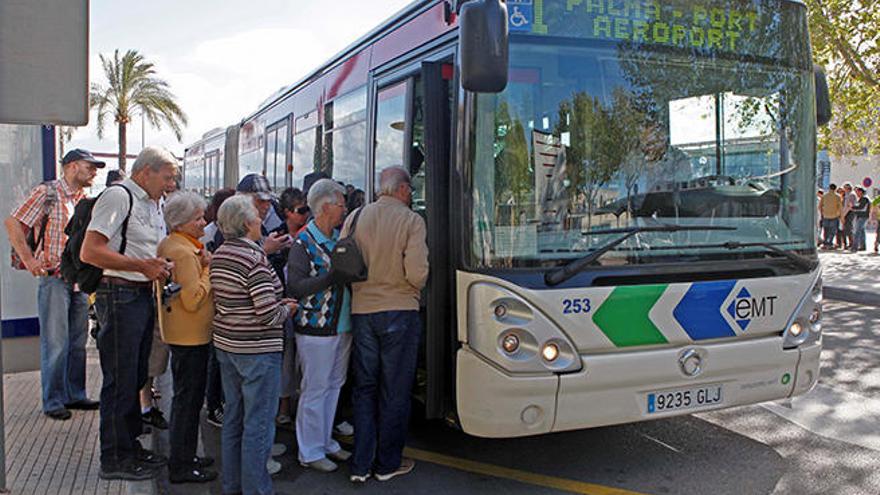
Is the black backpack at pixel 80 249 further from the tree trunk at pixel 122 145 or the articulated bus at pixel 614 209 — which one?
the tree trunk at pixel 122 145

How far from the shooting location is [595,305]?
3.98 m

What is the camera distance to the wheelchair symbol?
13.1 feet

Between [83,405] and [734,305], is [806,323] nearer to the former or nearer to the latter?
[734,305]

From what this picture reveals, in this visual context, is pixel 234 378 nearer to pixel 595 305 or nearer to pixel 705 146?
pixel 595 305

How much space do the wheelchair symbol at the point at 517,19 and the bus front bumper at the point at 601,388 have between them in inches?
71.0

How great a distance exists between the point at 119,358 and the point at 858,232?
67.3 feet

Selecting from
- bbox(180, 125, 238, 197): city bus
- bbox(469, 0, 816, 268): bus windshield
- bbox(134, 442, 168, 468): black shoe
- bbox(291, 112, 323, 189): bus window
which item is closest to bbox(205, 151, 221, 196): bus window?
bbox(180, 125, 238, 197): city bus

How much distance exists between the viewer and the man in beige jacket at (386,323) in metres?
4.26

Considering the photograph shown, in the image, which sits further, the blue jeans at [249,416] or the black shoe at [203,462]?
the black shoe at [203,462]

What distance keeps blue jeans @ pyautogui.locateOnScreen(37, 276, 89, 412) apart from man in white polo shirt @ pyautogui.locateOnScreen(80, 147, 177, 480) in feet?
4.30

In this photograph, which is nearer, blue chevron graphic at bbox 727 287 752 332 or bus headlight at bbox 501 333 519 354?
bus headlight at bbox 501 333 519 354

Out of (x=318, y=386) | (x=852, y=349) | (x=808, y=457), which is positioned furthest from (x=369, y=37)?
(x=852, y=349)

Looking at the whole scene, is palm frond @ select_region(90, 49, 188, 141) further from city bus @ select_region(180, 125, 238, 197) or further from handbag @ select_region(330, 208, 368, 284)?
handbag @ select_region(330, 208, 368, 284)

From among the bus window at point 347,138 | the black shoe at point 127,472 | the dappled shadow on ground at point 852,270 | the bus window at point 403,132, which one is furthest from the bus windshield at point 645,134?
the dappled shadow on ground at point 852,270
